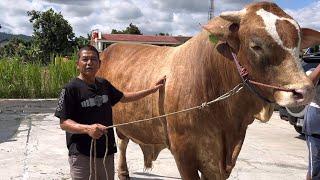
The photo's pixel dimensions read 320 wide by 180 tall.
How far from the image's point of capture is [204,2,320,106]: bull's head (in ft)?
10.2

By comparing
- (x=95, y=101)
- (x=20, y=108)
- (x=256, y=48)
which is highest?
(x=256, y=48)

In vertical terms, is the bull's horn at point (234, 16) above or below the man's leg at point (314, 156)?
above

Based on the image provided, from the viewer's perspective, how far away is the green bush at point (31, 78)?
589 inches

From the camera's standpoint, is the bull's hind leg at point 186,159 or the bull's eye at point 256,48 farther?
the bull's hind leg at point 186,159

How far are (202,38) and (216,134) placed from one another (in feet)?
2.73

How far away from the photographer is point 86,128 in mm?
3523

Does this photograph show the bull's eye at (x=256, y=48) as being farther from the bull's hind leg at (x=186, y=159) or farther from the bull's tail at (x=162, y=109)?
the bull's tail at (x=162, y=109)

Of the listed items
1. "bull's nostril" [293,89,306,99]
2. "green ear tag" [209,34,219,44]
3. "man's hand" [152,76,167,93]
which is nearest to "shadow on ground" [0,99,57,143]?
"man's hand" [152,76,167,93]

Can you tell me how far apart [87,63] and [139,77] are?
1369 millimetres

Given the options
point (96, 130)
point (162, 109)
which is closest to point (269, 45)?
point (96, 130)

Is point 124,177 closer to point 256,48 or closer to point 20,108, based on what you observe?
point 256,48

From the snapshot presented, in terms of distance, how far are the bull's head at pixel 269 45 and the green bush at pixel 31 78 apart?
12.2 meters

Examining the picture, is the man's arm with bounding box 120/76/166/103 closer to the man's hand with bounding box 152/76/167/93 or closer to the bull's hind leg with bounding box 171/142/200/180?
the man's hand with bounding box 152/76/167/93

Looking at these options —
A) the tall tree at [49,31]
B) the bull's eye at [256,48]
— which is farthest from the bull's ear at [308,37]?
the tall tree at [49,31]
